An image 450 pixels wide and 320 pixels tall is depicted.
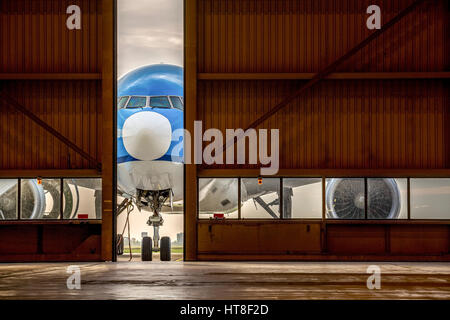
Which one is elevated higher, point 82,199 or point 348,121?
point 348,121

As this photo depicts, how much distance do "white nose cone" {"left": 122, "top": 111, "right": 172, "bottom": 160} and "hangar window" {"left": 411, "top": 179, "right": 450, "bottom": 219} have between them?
741 cm

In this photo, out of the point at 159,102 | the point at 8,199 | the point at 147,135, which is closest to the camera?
the point at 147,135

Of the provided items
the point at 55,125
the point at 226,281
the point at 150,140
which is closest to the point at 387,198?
the point at 150,140

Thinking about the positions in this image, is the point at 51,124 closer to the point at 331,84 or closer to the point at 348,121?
the point at 331,84

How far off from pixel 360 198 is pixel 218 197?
4.18 metres

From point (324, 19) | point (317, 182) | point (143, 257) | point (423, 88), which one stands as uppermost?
point (324, 19)

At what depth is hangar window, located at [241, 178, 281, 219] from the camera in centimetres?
1989

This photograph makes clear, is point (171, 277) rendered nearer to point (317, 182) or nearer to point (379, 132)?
point (317, 182)

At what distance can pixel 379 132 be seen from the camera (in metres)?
20.0

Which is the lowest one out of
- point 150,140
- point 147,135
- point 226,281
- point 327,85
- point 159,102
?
point 226,281

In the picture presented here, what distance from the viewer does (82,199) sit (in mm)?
19922

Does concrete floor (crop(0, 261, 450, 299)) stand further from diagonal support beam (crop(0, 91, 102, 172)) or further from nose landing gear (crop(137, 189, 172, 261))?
diagonal support beam (crop(0, 91, 102, 172))
